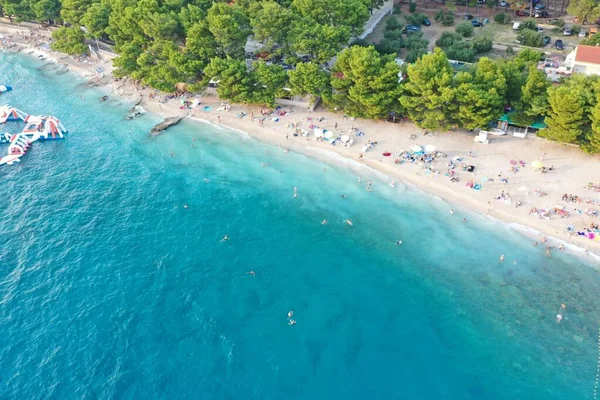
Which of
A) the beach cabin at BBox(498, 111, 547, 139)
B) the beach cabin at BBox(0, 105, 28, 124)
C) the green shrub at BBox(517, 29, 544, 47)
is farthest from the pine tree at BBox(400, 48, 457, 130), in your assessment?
the beach cabin at BBox(0, 105, 28, 124)

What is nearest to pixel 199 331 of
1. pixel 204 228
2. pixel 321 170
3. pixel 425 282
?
pixel 204 228

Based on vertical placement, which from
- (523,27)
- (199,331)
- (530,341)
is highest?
(523,27)

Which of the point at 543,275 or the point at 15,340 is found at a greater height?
the point at 15,340

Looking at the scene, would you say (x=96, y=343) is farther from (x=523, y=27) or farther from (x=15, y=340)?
(x=523, y=27)

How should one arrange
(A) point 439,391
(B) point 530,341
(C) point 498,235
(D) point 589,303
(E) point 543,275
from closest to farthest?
(A) point 439,391
(B) point 530,341
(D) point 589,303
(E) point 543,275
(C) point 498,235

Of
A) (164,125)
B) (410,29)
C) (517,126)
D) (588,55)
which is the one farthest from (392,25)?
(164,125)
